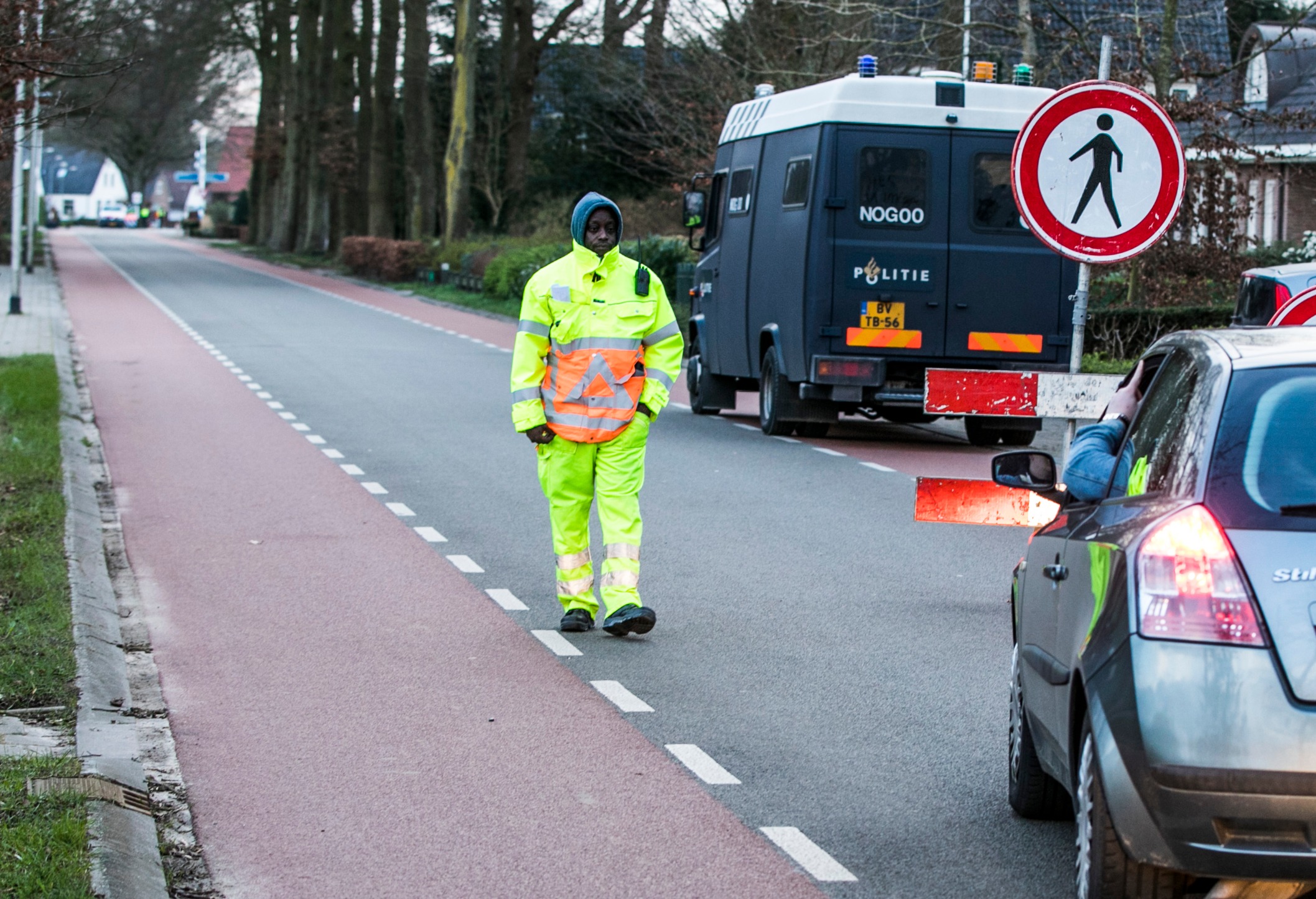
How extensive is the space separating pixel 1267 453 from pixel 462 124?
42.9 meters

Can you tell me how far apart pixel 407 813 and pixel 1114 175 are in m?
4.35

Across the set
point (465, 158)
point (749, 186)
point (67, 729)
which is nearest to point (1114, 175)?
point (67, 729)

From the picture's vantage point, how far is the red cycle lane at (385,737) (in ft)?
16.6

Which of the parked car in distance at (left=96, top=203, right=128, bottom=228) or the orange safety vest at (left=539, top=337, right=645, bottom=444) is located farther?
the parked car in distance at (left=96, top=203, right=128, bottom=228)

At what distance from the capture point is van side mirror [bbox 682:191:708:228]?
19062 mm

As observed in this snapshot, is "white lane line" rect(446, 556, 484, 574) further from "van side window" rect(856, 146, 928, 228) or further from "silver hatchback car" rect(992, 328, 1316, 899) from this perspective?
"van side window" rect(856, 146, 928, 228)

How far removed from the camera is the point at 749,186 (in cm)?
1783

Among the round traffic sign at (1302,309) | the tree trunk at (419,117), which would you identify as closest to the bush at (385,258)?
the tree trunk at (419,117)

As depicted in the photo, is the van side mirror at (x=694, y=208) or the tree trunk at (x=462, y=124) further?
the tree trunk at (x=462, y=124)

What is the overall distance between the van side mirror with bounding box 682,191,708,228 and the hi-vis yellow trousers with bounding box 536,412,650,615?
11129 millimetres

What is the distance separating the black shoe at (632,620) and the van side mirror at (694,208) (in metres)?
→ 11.3

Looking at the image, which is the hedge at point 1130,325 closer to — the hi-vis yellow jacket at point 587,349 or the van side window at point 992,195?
the van side window at point 992,195

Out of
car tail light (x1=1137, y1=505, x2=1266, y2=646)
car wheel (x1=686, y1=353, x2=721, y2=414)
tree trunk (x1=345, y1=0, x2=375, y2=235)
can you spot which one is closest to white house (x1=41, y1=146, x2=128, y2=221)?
tree trunk (x1=345, y1=0, x2=375, y2=235)

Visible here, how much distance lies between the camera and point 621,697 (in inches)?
281
